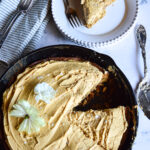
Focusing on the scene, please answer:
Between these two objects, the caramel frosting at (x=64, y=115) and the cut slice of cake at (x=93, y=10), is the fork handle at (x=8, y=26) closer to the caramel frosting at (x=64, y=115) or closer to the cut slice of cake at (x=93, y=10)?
the caramel frosting at (x=64, y=115)

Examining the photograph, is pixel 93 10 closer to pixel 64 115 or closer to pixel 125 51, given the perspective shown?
pixel 125 51

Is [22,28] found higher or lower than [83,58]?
higher

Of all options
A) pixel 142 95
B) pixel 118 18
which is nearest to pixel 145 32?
pixel 118 18

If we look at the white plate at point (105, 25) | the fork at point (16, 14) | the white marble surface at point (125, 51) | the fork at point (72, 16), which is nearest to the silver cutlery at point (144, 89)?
the white marble surface at point (125, 51)

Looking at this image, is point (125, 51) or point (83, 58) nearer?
point (83, 58)

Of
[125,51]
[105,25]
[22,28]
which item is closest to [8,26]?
[22,28]

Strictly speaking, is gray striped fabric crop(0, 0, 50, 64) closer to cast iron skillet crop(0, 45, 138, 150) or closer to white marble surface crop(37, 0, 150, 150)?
white marble surface crop(37, 0, 150, 150)

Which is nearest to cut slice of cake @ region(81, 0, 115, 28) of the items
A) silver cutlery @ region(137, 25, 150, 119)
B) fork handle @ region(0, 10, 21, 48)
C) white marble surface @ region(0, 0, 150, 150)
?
white marble surface @ region(0, 0, 150, 150)
